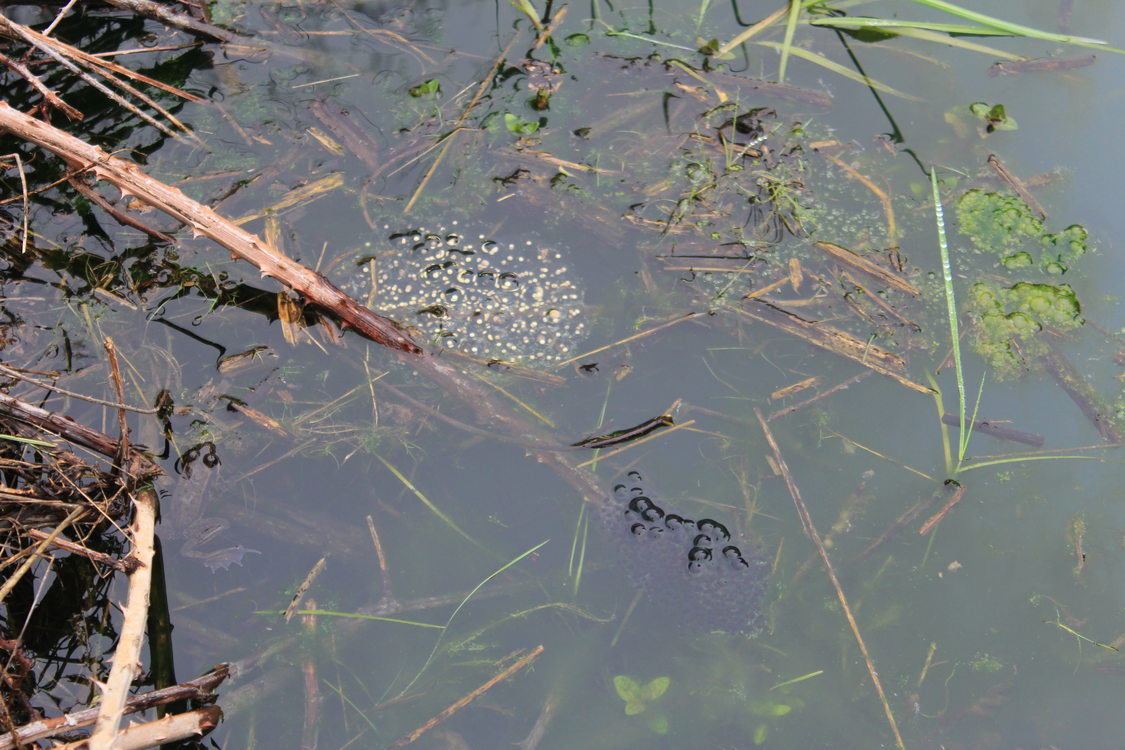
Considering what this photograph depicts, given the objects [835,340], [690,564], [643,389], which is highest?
[835,340]

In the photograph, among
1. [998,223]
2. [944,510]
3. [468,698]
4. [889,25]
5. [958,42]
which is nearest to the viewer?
[468,698]

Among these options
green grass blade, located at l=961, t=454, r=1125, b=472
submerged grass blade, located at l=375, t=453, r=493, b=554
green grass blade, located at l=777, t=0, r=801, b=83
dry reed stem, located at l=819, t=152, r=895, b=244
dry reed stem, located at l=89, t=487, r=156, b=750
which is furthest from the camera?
green grass blade, located at l=777, t=0, r=801, b=83

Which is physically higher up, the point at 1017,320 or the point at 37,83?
the point at 37,83

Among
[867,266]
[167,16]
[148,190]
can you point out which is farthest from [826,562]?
[167,16]

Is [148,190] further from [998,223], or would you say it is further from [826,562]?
[998,223]

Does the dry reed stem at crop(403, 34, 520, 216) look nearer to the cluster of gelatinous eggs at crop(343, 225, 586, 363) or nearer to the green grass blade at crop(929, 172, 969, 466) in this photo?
the cluster of gelatinous eggs at crop(343, 225, 586, 363)

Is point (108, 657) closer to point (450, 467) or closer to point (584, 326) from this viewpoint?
point (450, 467)

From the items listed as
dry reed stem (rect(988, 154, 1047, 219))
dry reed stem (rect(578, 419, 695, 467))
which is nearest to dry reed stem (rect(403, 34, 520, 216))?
dry reed stem (rect(578, 419, 695, 467))
